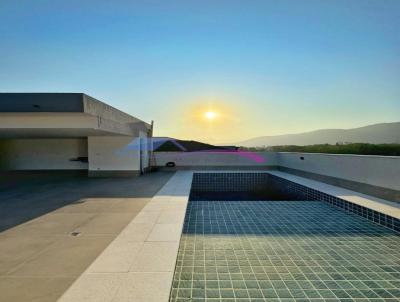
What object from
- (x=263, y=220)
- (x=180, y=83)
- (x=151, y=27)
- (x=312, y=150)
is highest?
(x=151, y=27)

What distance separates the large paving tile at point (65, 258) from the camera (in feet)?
7.98

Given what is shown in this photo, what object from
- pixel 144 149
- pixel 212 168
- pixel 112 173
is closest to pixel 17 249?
pixel 112 173

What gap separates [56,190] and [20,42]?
16.4 feet

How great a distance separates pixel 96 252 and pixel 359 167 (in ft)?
21.7

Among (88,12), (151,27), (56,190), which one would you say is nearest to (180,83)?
(151,27)

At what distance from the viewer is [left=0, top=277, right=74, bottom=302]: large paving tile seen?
6.57ft

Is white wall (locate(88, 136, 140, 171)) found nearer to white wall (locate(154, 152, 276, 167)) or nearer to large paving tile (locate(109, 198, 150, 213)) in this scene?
white wall (locate(154, 152, 276, 167))

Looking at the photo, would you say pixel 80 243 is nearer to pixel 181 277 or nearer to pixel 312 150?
pixel 181 277

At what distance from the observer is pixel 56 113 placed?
632 centimetres

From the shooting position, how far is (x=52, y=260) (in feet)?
8.79

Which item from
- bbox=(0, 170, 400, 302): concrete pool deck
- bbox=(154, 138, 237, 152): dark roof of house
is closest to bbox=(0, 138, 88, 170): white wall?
bbox=(0, 170, 400, 302): concrete pool deck

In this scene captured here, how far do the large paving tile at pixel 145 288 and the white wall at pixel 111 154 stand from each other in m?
8.28

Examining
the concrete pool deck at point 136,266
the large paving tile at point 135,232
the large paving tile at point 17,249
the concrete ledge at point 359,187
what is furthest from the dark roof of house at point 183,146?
the large paving tile at point 17,249

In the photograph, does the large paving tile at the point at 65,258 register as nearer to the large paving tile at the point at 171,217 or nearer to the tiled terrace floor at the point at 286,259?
the large paving tile at the point at 171,217
